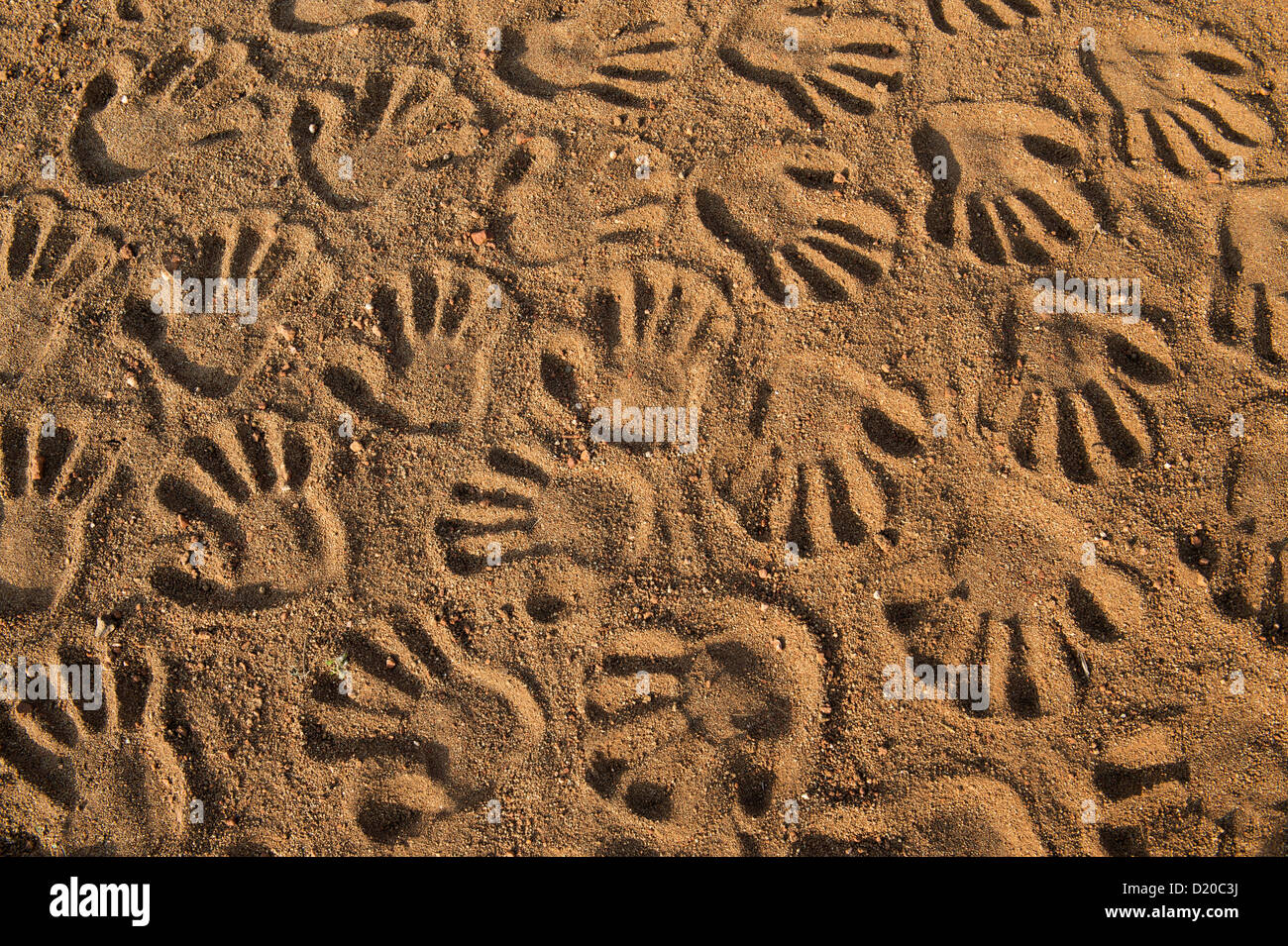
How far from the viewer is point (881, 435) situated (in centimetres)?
351

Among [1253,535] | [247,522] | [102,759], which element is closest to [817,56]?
[1253,535]

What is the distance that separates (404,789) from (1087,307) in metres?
3.81

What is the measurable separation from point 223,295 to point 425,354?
3.34 feet

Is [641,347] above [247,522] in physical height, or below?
above

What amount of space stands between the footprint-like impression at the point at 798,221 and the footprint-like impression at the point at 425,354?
1.16 m

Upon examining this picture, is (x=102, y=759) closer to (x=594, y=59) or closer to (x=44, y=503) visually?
(x=44, y=503)

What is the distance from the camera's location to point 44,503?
11.4 ft

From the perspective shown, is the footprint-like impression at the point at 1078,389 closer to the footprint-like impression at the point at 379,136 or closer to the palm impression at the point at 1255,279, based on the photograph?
the palm impression at the point at 1255,279

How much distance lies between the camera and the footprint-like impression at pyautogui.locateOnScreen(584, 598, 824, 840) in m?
3.29

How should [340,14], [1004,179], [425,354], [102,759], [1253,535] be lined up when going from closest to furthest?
[102,759] < [1253,535] < [425,354] < [1004,179] < [340,14]

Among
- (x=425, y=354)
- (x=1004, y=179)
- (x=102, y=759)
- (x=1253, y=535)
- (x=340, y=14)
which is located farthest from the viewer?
(x=340, y=14)

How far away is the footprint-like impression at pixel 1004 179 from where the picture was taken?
3.63 metres

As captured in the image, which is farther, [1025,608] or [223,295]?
[223,295]
